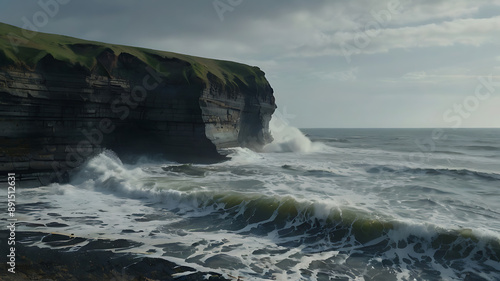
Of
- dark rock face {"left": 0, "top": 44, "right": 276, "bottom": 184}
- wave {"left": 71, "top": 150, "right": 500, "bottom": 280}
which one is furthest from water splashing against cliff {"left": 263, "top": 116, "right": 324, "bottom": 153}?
wave {"left": 71, "top": 150, "right": 500, "bottom": 280}

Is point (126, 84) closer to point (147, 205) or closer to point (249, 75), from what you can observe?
point (147, 205)

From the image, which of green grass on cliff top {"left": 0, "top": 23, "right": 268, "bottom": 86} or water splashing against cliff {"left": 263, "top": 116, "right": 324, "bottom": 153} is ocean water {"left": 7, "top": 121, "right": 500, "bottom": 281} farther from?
water splashing against cliff {"left": 263, "top": 116, "right": 324, "bottom": 153}

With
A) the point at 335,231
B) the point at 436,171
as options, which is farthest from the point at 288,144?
the point at 335,231

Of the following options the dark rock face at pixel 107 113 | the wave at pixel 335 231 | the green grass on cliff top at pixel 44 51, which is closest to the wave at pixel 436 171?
the wave at pixel 335 231

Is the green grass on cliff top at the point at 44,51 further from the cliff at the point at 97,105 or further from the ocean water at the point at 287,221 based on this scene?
the ocean water at the point at 287,221

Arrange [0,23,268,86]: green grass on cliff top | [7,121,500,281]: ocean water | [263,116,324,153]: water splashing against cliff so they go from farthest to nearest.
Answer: [263,116,324,153]: water splashing against cliff → [0,23,268,86]: green grass on cliff top → [7,121,500,281]: ocean water

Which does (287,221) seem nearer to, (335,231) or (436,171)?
(335,231)
